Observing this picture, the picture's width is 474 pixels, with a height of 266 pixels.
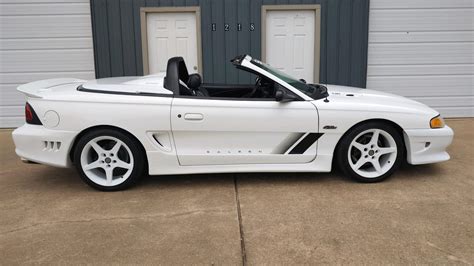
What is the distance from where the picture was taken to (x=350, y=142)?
4133 millimetres

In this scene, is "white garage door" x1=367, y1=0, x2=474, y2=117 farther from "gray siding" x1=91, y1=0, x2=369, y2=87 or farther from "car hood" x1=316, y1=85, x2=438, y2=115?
"car hood" x1=316, y1=85, x2=438, y2=115

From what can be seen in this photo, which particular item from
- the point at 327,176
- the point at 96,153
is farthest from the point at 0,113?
the point at 327,176

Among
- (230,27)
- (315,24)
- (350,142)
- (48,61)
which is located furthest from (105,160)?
(315,24)

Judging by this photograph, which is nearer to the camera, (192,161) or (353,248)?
(353,248)

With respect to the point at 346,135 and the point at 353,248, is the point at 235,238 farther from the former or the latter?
the point at 346,135

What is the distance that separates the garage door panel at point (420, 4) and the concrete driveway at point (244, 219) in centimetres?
416

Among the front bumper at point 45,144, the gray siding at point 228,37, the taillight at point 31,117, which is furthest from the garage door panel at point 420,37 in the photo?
the taillight at point 31,117

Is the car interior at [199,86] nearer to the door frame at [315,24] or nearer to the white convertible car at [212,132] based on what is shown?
the white convertible car at [212,132]

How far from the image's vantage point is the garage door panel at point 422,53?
7.98 m

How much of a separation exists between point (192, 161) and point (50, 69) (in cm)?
506

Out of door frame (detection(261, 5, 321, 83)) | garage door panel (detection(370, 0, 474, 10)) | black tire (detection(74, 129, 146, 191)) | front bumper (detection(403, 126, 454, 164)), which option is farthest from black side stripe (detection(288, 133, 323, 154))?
garage door panel (detection(370, 0, 474, 10))

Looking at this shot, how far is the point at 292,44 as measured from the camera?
7.85 m

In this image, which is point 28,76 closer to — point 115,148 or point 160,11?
point 160,11

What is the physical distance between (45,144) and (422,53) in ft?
23.1
